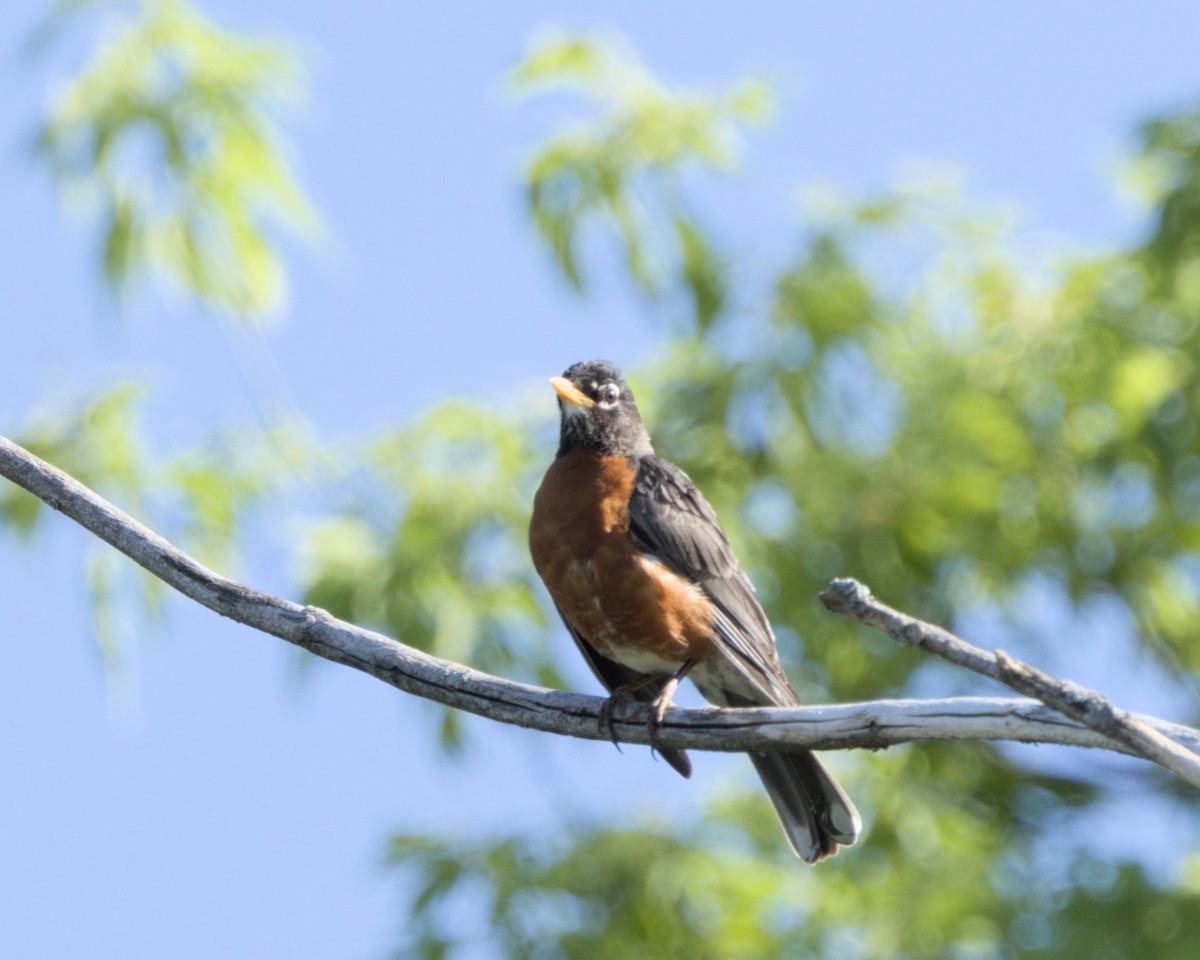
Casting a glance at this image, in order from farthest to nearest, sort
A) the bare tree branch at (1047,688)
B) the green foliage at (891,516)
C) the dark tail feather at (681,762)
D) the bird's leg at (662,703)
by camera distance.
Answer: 1. the green foliage at (891,516)
2. the dark tail feather at (681,762)
3. the bird's leg at (662,703)
4. the bare tree branch at (1047,688)

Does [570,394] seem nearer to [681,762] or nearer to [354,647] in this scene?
[681,762]

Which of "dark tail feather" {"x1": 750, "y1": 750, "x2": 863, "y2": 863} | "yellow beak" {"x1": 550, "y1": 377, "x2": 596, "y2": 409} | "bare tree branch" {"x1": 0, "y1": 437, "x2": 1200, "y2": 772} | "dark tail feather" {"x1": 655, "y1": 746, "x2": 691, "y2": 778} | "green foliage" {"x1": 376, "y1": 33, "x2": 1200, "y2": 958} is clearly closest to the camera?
"bare tree branch" {"x1": 0, "y1": 437, "x2": 1200, "y2": 772}

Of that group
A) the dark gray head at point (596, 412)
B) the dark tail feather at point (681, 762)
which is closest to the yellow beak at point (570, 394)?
the dark gray head at point (596, 412)

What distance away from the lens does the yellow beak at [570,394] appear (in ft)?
18.3

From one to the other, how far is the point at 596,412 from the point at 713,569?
841 mm

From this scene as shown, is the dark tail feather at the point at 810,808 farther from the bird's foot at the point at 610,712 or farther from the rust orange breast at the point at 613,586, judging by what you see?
the bird's foot at the point at 610,712

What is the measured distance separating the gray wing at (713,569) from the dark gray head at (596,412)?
0.29 meters

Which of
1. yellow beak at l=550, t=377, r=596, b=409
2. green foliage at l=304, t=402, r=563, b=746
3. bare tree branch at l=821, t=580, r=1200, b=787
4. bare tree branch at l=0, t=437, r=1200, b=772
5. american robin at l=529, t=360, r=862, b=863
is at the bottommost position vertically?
bare tree branch at l=821, t=580, r=1200, b=787

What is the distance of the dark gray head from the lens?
562 centimetres

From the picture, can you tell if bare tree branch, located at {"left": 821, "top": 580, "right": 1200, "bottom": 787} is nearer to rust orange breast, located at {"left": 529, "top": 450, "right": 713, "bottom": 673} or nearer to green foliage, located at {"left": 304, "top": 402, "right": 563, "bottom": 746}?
rust orange breast, located at {"left": 529, "top": 450, "right": 713, "bottom": 673}

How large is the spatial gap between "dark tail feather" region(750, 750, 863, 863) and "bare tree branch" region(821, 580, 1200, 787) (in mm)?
2260

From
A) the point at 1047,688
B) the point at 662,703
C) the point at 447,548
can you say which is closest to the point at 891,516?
the point at 447,548

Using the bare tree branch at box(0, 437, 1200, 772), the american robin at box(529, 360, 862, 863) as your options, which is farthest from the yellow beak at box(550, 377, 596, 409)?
the bare tree branch at box(0, 437, 1200, 772)

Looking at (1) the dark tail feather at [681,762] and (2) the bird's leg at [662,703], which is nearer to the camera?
(2) the bird's leg at [662,703]
